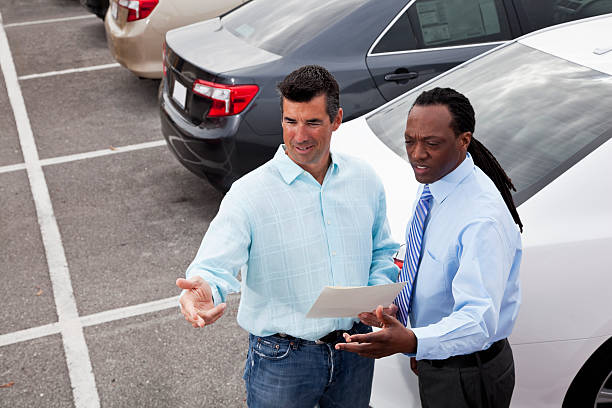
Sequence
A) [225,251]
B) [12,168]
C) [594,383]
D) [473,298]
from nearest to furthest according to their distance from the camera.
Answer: [473,298]
[225,251]
[594,383]
[12,168]

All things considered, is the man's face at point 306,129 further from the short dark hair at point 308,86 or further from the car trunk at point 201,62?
the car trunk at point 201,62

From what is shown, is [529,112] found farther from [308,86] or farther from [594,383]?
[308,86]

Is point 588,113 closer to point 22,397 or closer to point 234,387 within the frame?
point 234,387

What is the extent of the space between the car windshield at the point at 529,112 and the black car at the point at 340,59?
1.03m

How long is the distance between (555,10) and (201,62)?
2324 millimetres

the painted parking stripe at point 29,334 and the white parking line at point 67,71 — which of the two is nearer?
the painted parking stripe at point 29,334

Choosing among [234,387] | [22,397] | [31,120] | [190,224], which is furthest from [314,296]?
[31,120]

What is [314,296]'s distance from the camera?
2.23 m

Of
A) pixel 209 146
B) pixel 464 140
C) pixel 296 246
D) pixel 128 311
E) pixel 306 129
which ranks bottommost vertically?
pixel 128 311

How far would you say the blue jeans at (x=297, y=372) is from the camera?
228cm

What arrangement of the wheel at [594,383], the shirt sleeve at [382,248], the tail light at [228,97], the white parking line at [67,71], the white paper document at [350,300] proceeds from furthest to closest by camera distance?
the white parking line at [67,71]
the tail light at [228,97]
the wheel at [594,383]
the shirt sleeve at [382,248]
the white paper document at [350,300]

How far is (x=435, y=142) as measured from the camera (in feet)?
7.09

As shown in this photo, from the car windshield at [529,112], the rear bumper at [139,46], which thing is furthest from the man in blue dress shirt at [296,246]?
the rear bumper at [139,46]

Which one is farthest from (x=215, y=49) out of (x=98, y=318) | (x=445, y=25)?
(x=98, y=318)
